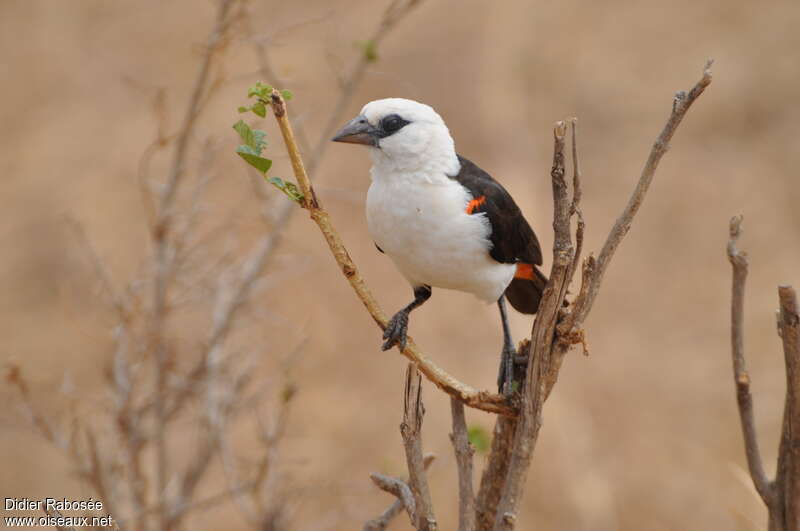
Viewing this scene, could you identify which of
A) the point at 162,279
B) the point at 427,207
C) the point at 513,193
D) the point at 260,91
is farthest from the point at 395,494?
the point at 513,193

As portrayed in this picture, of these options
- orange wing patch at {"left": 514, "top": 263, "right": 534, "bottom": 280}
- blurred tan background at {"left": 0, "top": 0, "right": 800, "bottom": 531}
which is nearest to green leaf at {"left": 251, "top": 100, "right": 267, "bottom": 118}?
orange wing patch at {"left": 514, "top": 263, "right": 534, "bottom": 280}

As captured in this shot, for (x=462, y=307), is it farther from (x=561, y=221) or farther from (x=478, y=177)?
(x=561, y=221)

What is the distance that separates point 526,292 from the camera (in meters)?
2.77

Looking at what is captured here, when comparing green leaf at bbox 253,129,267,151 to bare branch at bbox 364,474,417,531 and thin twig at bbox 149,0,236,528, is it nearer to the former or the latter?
bare branch at bbox 364,474,417,531

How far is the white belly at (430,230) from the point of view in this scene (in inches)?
87.7

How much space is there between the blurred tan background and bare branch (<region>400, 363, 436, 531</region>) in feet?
9.01

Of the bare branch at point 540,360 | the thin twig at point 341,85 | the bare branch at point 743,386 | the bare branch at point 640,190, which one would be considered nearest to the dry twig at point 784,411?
the bare branch at point 743,386

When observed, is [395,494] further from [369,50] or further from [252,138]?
[369,50]

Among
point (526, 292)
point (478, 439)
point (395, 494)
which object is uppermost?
point (526, 292)

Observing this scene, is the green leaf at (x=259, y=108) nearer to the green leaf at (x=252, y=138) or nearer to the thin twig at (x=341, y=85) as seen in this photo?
the green leaf at (x=252, y=138)

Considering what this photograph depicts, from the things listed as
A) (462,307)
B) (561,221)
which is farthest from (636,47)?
(561,221)

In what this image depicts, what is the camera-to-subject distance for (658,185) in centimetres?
696

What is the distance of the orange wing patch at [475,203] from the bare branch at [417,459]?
50 centimetres

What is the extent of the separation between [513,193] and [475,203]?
173 inches
